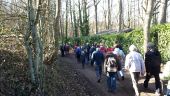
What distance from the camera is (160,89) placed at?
13.7 meters

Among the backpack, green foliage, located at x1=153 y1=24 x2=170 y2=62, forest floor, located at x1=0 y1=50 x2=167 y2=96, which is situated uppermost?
green foliage, located at x1=153 y1=24 x2=170 y2=62

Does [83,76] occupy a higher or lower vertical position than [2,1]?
lower

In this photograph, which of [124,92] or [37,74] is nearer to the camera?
[37,74]

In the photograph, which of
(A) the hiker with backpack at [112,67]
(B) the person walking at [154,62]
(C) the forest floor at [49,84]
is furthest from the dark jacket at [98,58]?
(B) the person walking at [154,62]

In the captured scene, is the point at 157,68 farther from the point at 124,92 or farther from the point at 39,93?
the point at 39,93

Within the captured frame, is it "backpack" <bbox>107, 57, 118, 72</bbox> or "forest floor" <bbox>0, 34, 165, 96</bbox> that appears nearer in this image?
"forest floor" <bbox>0, 34, 165, 96</bbox>

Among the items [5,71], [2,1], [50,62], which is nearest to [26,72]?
[5,71]

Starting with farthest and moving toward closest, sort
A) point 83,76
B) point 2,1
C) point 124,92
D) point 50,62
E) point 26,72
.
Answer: point 83,76
point 50,62
point 124,92
point 26,72
point 2,1

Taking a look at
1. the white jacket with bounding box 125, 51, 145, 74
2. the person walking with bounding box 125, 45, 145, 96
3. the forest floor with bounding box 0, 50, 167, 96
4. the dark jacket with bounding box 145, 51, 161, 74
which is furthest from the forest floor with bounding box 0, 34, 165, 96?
the white jacket with bounding box 125, 51, 145, 74

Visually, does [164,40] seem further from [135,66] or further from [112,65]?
[135,66]

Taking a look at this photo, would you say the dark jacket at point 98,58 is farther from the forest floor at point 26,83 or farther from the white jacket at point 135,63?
the white jacket at point 135,63

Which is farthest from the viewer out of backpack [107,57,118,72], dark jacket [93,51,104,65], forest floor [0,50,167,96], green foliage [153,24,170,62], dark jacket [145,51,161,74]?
green foliage [153,24,170,62]

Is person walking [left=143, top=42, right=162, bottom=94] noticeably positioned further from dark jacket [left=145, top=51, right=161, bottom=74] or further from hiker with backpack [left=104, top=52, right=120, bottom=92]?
hiker with backpack [left=104, top=52, right=120, bottom=92]

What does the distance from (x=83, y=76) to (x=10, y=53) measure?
6105mm
